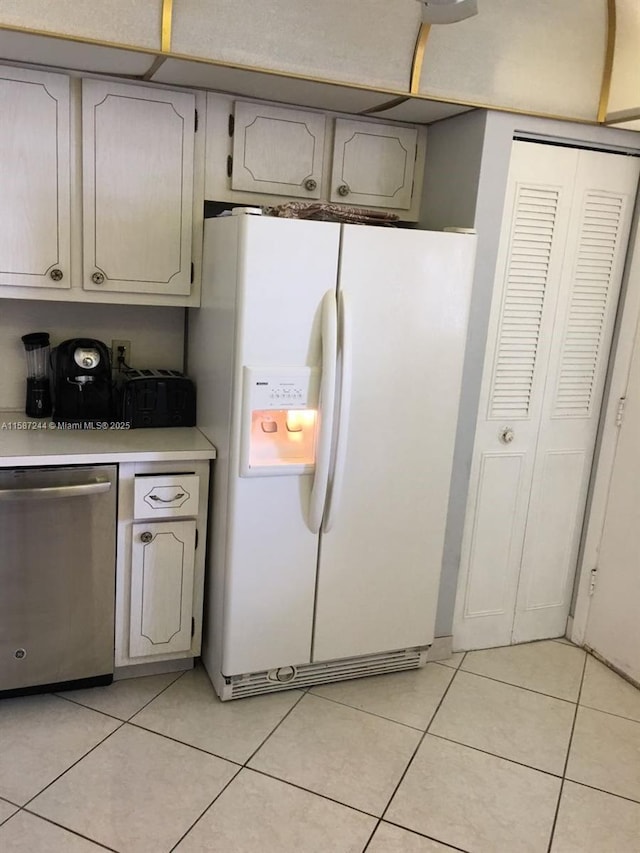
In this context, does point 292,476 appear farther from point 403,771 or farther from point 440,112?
point 440,112

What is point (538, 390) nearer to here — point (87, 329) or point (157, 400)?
point (157, 400)

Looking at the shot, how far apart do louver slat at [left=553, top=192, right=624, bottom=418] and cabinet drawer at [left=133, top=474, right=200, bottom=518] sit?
146cm

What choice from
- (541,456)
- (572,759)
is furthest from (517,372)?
Result: (572,759)

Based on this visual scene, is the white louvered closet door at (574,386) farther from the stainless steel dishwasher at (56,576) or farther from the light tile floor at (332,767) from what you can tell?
the stainless steel dishwasher at (56,576)

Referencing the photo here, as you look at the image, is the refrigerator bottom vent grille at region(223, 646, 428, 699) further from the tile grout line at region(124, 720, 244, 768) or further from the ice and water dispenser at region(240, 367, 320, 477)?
the ice and water dispenser at region(240, 367, 320, 477)

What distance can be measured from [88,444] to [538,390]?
5.51ft

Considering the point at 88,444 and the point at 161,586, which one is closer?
the point at 88,444

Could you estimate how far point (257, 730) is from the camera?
2426 mm

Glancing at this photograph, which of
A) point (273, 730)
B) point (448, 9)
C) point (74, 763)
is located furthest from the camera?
point (273, 730)

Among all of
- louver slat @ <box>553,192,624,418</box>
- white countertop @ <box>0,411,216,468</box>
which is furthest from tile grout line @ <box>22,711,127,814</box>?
louver slat @ <box>553,192,624,418</box>

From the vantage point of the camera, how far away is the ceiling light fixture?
1713 millimetres

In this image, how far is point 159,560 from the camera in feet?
8.35

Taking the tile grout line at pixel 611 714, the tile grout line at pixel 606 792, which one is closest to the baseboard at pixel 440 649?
the tile grout line at pixel 611 714

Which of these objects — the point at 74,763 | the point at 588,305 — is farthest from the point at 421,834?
the point at 588,305
